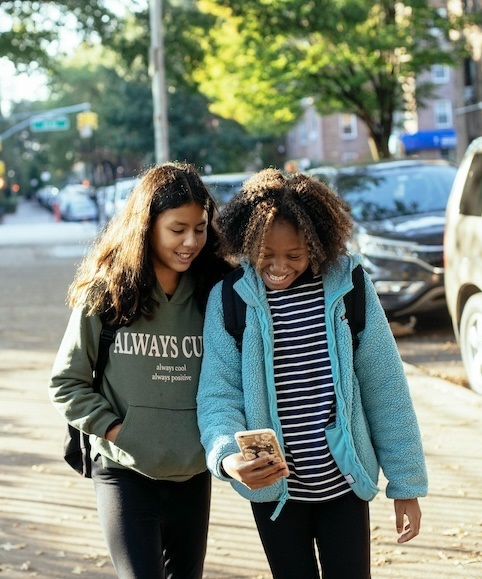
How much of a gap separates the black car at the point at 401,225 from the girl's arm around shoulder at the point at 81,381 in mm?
8245

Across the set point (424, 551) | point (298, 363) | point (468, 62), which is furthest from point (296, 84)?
point (298, 363)

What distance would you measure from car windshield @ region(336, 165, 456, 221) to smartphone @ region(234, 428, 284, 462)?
373 inches

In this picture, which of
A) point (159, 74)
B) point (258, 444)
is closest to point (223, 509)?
point (258, 444)

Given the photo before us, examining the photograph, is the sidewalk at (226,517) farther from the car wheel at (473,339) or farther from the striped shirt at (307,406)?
the striped shirt at (307,406)

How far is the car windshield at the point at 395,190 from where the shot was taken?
39.9ft

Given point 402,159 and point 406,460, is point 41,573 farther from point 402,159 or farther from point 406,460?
point 402,159

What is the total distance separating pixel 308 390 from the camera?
2836mm

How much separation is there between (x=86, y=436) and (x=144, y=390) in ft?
0.95

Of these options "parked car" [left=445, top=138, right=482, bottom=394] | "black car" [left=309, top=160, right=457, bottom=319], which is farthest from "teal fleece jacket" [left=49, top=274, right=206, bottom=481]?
"black car" [left=309, top=160, right=457, bottom=319]

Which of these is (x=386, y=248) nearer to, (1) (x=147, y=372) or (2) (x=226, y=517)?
(2) (x=226, y=517)

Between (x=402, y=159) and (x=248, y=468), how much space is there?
11.0 meters

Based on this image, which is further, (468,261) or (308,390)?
(468,261)

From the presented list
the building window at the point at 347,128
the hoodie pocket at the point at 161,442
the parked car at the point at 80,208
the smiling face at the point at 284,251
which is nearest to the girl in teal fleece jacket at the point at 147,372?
the hoodie pocket at the point at 161,442

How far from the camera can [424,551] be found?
486 centimetres
